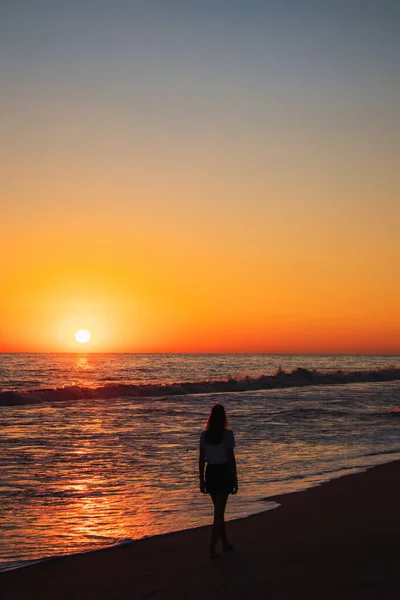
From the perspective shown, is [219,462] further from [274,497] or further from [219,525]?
[274,497]

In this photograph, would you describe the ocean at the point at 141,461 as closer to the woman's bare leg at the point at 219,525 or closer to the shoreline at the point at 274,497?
the shoreline at the point at 274,497

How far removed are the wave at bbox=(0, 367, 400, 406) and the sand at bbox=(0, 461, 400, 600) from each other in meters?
29.5

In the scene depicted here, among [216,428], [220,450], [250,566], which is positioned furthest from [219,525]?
[216,428]

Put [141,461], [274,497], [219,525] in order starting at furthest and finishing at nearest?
[141,461] → [274,497] → [219,525]

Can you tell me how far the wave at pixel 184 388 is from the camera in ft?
130

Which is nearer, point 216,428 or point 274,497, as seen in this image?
point 216,428

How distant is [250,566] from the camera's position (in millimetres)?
7898

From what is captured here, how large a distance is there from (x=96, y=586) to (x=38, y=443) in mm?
12295

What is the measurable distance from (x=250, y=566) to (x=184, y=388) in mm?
41591

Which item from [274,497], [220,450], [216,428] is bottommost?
[274,497]

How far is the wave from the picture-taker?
39625 mm

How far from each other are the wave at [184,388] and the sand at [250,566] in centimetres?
2953

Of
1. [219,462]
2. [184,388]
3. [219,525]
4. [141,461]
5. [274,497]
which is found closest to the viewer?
[219,525]

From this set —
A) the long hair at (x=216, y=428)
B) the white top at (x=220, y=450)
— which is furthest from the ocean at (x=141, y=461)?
the long hair at (x=216, y=428)
